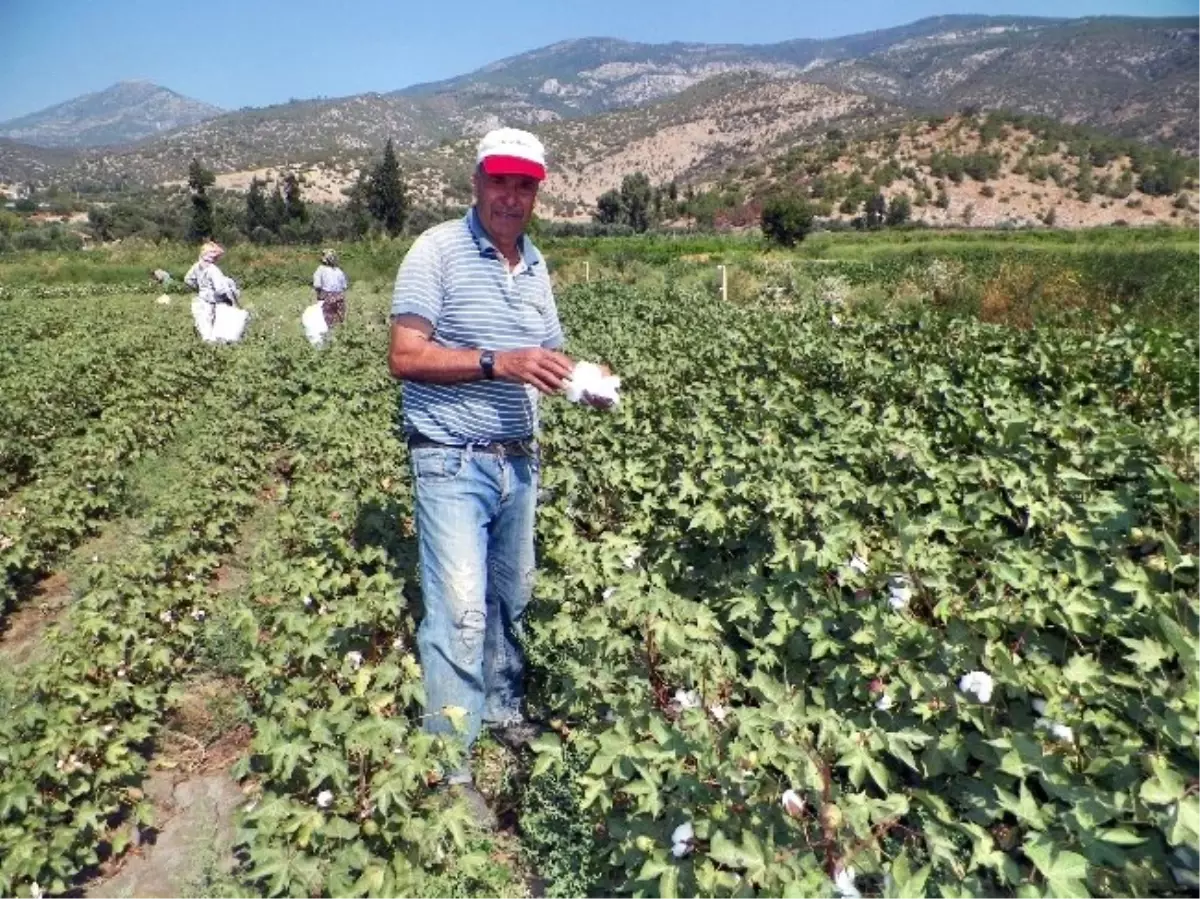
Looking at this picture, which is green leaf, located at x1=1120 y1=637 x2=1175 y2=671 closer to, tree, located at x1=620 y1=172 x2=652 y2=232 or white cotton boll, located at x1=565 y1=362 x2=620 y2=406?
white cotton boll, located at x1=565 y1=362 x2=620 y2=406

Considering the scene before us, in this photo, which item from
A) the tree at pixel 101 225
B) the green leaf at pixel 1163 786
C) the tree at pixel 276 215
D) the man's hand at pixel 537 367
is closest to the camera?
the green leaf at pixel 1163 786

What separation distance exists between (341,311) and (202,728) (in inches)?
420

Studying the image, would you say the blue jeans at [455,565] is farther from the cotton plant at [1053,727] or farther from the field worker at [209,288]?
the field worker at [209,288]

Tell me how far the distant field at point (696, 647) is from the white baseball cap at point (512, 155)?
1489 mm

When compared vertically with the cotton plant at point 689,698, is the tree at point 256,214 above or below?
below

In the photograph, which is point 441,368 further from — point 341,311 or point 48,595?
point 341,311

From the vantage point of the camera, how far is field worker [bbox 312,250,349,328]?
1257 cm

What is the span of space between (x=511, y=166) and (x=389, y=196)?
5031cm

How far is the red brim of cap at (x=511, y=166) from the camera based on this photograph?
2.69 metres

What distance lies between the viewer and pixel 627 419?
5.52 meters

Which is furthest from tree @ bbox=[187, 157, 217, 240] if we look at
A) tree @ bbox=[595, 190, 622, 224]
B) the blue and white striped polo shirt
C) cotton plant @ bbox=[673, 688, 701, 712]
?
cotton plant @ bbox=[673, 688, 701, 712]

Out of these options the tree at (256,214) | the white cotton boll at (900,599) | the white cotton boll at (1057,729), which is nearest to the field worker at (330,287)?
the white cotton boll at (900,599)

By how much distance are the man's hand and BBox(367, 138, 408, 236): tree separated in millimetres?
48445

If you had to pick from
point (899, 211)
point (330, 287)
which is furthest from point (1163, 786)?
point (899, 211)
